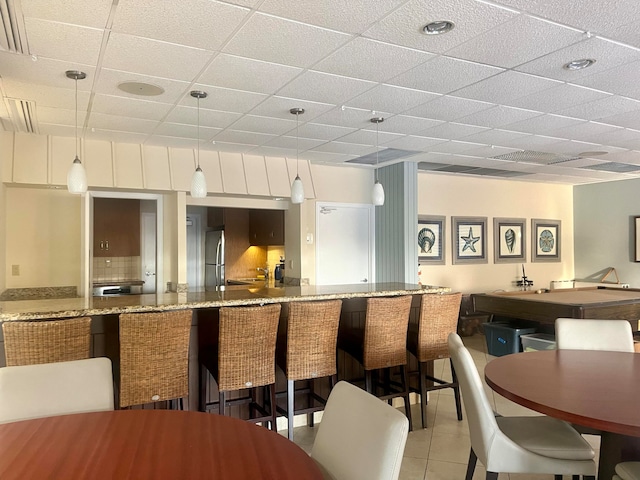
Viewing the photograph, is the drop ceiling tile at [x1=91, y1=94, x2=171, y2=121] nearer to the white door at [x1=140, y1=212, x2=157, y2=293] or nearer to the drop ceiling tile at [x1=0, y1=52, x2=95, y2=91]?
the drop ceiling tile at [x1=0, y1=52, x2=95, y2=91]

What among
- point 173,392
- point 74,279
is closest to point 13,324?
point 173,392

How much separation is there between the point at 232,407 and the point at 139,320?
3.95ft

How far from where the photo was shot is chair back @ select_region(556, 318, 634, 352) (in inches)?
123

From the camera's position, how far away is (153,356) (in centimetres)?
288

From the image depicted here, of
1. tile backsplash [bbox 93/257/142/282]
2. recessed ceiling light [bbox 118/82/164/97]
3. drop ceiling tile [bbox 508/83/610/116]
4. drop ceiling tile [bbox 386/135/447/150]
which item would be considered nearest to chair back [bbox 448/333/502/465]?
drop ceiling tile [bbox 508/83/610/116]

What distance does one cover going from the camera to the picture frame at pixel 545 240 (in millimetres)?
8617

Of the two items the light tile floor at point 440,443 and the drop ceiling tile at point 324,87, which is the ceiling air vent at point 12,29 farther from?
the light tile floor at point 440,443

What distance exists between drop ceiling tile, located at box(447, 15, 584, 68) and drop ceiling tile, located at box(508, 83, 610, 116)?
0.74 metres

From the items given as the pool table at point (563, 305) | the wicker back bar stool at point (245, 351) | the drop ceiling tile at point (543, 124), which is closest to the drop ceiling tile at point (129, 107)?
the wicker back bar stool at point (245, 351)

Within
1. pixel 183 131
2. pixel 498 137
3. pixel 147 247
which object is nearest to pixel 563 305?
pixel 498 137

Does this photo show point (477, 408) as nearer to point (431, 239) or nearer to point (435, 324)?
point (435, 324)

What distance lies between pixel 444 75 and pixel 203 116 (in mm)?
2092

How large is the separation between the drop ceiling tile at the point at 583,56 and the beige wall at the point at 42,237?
4856mm

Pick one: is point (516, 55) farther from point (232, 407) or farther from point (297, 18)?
point (232, 407)
